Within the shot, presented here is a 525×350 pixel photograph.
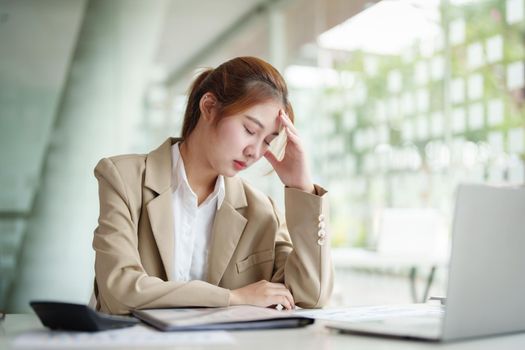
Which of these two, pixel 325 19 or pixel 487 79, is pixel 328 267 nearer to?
pixel 487 79

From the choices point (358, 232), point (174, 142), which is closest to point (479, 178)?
point (358, 232)

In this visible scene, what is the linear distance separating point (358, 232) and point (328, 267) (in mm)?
4487

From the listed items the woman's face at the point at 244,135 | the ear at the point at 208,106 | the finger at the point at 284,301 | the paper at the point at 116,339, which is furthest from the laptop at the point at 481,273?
the ear at the point at 208,106

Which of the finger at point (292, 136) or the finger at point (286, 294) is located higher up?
the finger at point (292, 136)

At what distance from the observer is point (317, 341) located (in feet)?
3.43

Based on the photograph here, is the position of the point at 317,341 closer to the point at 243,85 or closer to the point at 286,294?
the point at 286,294

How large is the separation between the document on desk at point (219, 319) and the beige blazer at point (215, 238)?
0.14 metres

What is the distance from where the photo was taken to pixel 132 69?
4660 millimetres

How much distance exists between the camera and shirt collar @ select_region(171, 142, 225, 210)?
1.72m

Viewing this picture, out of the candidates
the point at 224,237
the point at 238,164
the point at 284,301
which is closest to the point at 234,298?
the point at 284,301

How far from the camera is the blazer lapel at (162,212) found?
158 centimetres

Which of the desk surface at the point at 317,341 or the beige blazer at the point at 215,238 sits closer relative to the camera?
the desk surface at the point at 317,341

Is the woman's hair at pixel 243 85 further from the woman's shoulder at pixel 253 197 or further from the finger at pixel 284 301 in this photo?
the finger at pixel 284 301

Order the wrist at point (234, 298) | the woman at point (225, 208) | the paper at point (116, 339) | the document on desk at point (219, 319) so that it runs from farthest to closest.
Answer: the woman at point (225, 208) < the wrist at point (234, 298) < the document on desk at point (219, 319) < the paper at point (116, 339)
